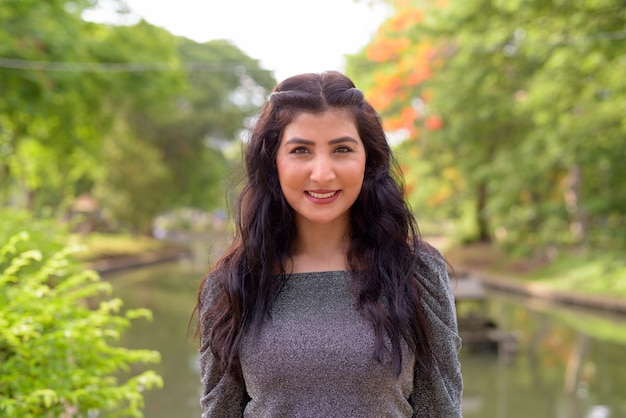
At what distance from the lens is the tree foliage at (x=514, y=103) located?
31.6 feet

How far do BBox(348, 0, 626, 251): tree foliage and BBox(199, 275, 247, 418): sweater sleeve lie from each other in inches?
273

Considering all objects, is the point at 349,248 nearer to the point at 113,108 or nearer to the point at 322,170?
the point at 322,170

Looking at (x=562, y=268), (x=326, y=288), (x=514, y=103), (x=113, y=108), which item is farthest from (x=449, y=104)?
(x=113, y=108)

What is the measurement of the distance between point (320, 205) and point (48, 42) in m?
10.8

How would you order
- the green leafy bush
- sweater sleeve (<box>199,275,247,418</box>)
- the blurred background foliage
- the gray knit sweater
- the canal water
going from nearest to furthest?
the gray knit sweater
sweater sleeve (<box>199,275,247,418</box>)
the green leafy bush
the canal water
the blurred background foliage

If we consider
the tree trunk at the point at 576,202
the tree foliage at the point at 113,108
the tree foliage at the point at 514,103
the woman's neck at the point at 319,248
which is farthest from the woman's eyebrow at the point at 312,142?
the tree trunk at the point at 576,202

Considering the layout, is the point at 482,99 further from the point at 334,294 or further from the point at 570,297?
the point at 334,294

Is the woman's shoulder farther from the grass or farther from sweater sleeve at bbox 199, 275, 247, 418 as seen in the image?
the grass

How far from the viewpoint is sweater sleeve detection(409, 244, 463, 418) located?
1508 millimetres

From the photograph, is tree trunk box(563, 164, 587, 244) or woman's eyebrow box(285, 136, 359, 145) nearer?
woman's eyebrow box(285, 136, 359, 145)

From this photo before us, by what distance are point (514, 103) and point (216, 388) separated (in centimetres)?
Result: 1462

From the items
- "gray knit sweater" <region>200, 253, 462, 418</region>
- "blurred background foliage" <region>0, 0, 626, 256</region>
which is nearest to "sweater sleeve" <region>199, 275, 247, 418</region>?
"gray knit sweater" <region>200, 253, 462, 418</region>

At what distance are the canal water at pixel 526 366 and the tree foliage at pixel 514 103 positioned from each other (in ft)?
8.01

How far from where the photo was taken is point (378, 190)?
163 cm
